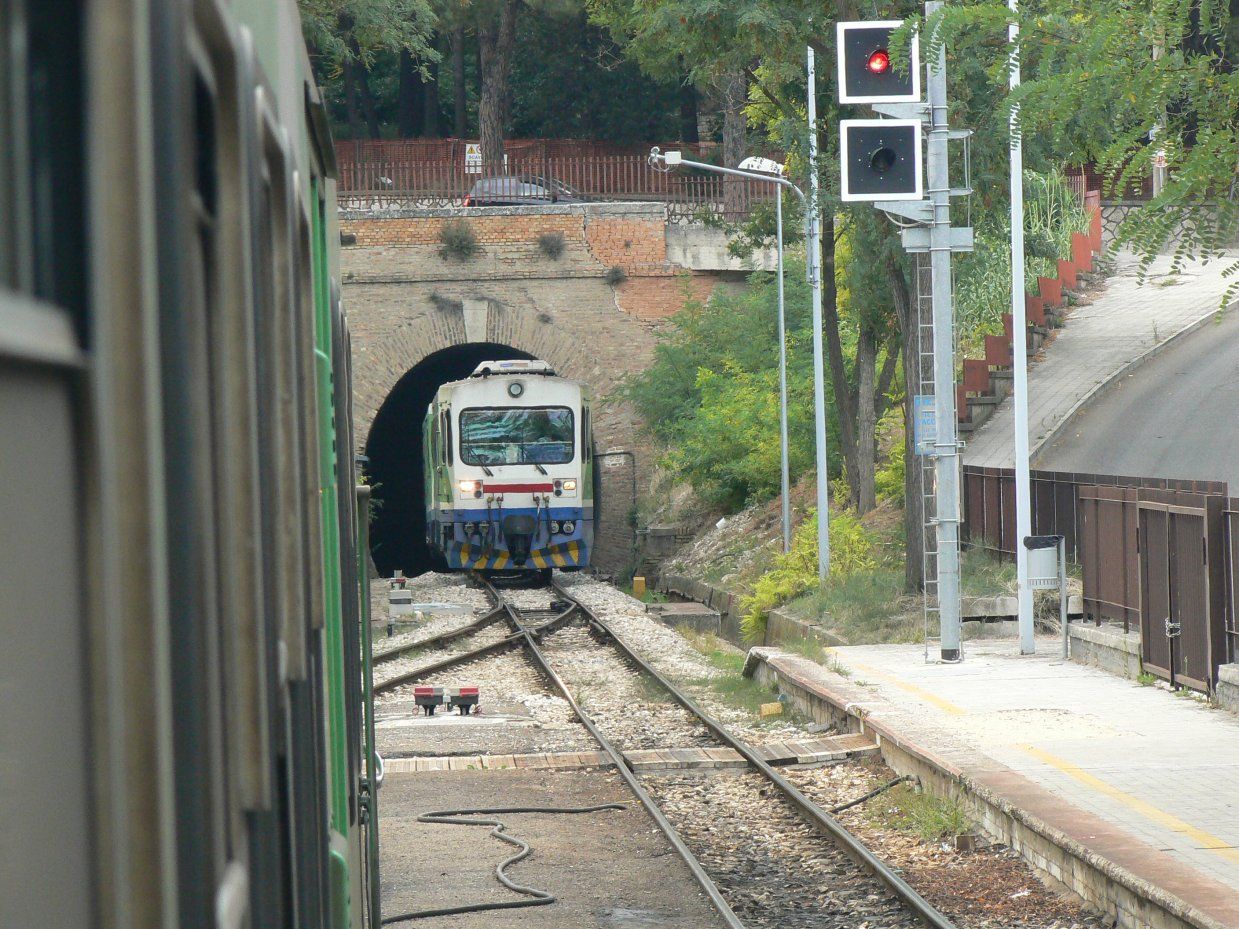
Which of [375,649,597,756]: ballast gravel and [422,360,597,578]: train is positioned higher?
[422,360,597,578]: train

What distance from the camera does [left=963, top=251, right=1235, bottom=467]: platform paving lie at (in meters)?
28.0

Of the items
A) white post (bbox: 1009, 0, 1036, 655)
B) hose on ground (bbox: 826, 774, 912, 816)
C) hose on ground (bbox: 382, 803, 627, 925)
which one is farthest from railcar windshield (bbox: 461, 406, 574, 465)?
hose on ground (bbox: 826, 774, 912, 816)

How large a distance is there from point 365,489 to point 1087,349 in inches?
1111

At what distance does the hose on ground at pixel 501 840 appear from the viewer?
Result: 8602mm

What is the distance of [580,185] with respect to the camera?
3928cm

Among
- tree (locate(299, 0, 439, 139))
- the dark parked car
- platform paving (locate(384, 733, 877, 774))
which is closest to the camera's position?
platform paving (locate(384, 733, 877, 774))

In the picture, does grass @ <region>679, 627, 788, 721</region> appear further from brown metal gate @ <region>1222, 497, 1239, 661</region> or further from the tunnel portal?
the tunnel portal

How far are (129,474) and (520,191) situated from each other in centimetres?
3823

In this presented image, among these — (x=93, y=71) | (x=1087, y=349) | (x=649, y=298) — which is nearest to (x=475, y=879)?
(x=93, y=71)

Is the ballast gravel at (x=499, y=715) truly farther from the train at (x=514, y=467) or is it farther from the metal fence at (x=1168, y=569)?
the train at (x=514, y=467)

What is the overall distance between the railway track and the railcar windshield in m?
9.90

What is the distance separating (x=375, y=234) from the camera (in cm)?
3616

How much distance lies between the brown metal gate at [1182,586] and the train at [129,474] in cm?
1181

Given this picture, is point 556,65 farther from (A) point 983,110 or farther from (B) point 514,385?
(A) point 983,110
